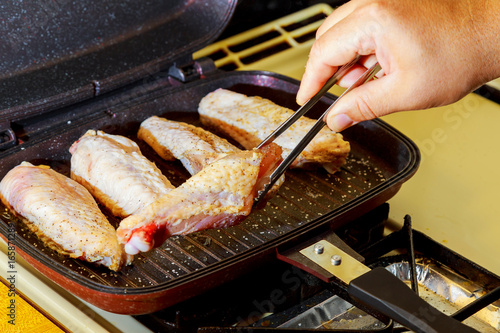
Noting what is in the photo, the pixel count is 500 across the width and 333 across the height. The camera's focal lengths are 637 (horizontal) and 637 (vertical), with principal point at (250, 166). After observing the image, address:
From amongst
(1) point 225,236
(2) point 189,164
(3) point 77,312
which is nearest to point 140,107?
(2) point 189,164

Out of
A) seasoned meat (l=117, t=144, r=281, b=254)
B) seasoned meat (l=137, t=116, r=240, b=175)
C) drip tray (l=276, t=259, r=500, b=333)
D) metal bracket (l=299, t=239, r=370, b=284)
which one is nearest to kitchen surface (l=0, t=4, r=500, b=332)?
drip tray (l=276, t=259, r=500, b=333)

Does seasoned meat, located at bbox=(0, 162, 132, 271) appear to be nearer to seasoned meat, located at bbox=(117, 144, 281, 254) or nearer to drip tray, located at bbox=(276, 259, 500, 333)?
seasoned meat, located at bbox=(117, 144, 281, 254)

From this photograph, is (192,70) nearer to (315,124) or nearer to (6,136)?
(6,136)

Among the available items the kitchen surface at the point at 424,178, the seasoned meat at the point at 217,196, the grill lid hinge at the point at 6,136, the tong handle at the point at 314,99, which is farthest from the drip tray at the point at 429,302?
the grill lid hinge at the point at 6,136

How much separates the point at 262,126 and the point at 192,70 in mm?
338

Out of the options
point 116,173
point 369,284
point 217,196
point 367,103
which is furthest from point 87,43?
point 369,284

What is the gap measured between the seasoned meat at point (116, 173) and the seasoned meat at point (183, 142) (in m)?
0.08

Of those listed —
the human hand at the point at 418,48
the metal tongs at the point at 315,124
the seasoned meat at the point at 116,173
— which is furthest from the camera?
the seasoned meat at the point at 116,173

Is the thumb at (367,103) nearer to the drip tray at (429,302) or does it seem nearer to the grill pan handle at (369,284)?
the grill pan handle at (369,284)

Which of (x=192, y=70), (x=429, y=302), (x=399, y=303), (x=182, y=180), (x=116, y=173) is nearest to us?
(x=399, y=303)

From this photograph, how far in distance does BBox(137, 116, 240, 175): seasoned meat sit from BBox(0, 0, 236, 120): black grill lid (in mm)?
168

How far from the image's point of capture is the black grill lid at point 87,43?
5.69ft

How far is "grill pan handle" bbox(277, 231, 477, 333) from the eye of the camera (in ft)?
3.52

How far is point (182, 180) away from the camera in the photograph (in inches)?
68.4
